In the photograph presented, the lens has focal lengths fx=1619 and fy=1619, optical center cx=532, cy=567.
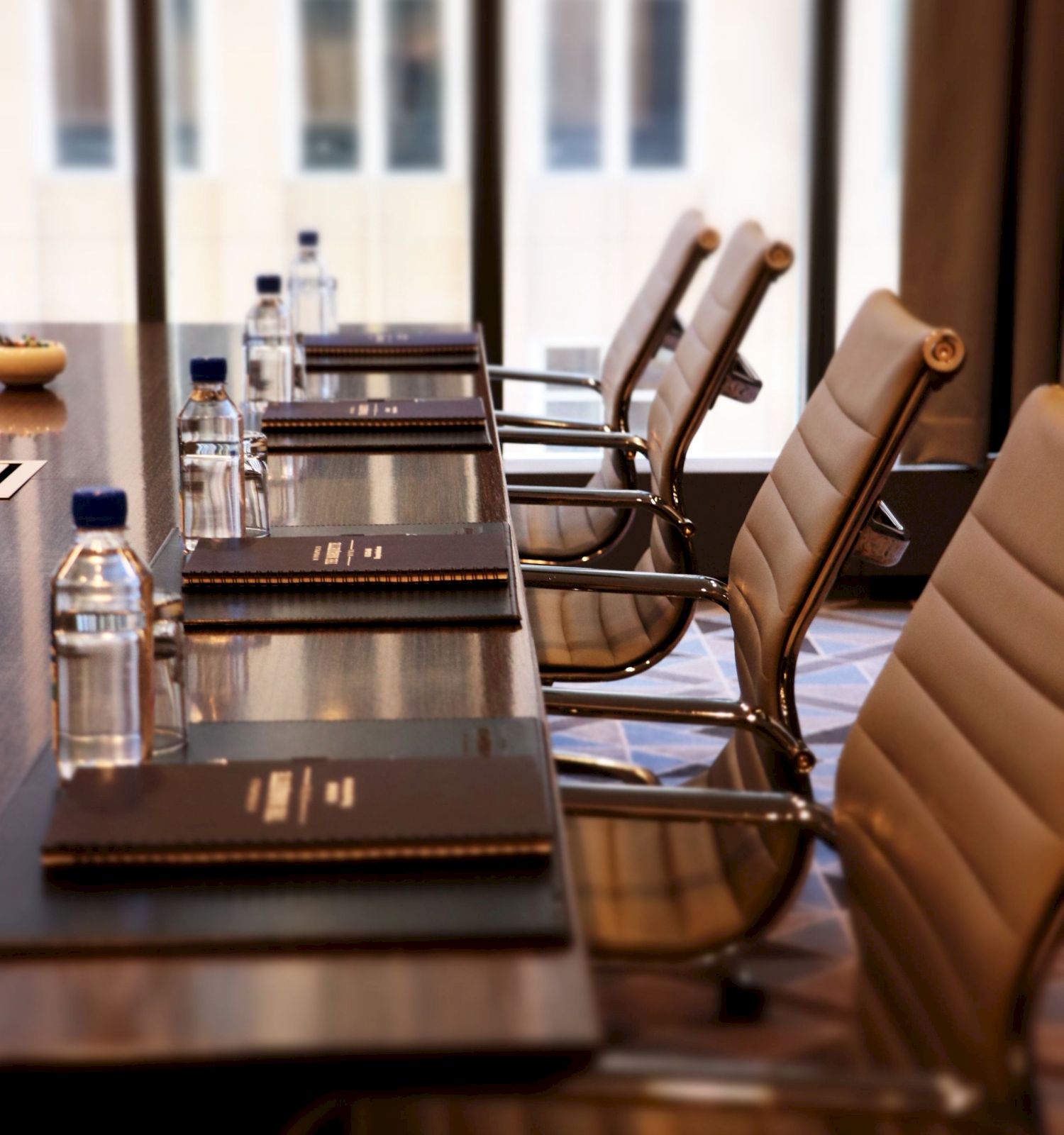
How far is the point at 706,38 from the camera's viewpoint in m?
4.20

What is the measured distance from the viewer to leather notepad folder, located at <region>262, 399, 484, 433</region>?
222cm

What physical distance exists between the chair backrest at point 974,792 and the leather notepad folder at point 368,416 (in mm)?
962

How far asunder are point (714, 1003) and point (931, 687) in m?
0.33

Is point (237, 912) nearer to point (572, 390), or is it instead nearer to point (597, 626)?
point (597, 626)

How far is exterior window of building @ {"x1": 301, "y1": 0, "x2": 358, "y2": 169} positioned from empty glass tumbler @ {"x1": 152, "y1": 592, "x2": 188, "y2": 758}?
10.7 ft

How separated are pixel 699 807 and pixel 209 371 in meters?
0.63

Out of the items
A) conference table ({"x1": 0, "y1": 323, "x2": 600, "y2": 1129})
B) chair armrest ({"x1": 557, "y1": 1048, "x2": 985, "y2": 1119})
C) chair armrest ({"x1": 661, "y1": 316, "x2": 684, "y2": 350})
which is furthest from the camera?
chair armrest ({"x1": 661, "y1": 316, "x2": 684, "y2": 350})

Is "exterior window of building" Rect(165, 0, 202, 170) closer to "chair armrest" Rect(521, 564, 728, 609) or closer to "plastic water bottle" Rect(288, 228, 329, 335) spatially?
"plastic water bottle" Rect(288, 228, 329, 335)

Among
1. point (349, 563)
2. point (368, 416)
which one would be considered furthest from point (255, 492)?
point (368, 416)

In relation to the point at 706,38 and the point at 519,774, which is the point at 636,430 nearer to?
Result: the point at 706,38

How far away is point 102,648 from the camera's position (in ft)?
3.38

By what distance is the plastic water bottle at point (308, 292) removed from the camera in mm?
3348

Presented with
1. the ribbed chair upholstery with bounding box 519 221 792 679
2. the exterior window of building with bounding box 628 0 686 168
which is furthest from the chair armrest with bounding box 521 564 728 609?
the exterior window of building with bounding box 628 0 686 168

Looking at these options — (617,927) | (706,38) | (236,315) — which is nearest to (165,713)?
(617,927)
